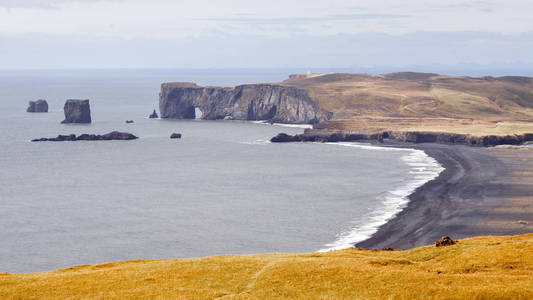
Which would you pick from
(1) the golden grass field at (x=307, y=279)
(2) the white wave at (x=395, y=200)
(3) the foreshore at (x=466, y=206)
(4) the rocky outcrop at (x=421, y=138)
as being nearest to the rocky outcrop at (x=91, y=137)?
(4) the rocky outcrop at (x=421, y=138)

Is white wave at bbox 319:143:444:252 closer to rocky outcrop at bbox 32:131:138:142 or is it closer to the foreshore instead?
the foreshore

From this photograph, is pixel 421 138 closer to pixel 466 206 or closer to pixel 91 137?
pixel 466 206

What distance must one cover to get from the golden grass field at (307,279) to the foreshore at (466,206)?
34.8 metres

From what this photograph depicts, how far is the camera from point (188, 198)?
110938 millimetres

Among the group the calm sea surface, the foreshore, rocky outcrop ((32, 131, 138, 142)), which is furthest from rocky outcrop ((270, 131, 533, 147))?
rocky outcrop ((32, 131, 138, 142))

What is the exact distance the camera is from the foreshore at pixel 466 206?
3177 inches

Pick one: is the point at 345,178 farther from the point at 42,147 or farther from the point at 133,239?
the point at 42,147

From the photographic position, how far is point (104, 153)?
170 m

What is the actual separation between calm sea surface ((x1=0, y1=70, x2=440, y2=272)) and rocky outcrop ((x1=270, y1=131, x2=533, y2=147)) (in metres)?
15.6

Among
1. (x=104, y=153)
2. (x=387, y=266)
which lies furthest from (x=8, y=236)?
(x=104, y=153)

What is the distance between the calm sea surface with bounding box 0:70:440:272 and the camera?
263ft

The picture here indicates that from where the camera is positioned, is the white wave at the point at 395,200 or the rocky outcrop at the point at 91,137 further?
the rocky outcrop at the point at 91,137

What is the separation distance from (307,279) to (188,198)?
75.5 m

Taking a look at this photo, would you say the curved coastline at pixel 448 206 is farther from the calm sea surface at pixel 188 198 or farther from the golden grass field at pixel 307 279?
the golden grass field at pixel 307 279
